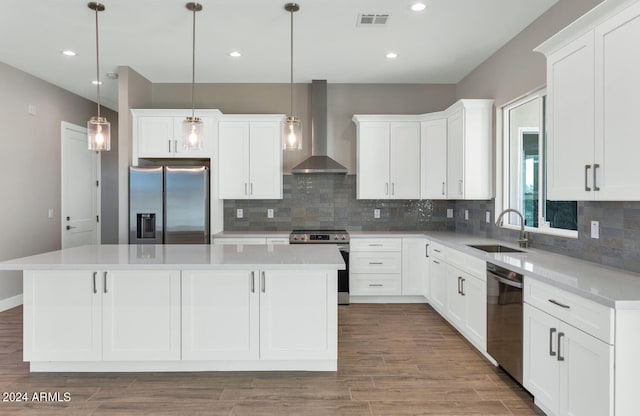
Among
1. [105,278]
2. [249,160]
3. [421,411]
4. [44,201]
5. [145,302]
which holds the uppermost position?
[249,160]

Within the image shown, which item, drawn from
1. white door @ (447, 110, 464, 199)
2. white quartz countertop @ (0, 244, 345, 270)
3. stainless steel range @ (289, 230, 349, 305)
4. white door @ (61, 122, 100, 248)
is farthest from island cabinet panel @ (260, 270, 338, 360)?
white door @ (61, 122, 100, 248)

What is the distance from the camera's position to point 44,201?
516 centimetres

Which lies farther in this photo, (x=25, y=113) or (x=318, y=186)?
(x=318, y=186)

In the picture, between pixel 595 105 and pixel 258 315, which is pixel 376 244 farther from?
pixel 595 105

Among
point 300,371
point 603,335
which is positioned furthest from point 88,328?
point 603,335

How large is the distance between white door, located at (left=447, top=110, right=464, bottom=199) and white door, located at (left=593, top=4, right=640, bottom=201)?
218 cm

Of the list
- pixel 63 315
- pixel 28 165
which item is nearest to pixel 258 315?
pixel 63 315

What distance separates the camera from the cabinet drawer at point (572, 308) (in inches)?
71.6

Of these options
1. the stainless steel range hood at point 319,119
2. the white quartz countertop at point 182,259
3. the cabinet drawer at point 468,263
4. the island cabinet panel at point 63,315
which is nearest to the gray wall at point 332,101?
the stainless steel range hood at point 319,119

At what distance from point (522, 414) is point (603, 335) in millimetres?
898

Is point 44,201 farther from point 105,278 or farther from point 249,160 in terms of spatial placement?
point 105,278

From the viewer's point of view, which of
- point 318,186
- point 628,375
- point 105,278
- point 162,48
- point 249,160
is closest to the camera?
point 628,375

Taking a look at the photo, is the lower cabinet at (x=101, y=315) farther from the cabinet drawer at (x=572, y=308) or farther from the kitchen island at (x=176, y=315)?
the cabinet drawer at (x=572, y=308)

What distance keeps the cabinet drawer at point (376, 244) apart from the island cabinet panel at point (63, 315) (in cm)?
290
